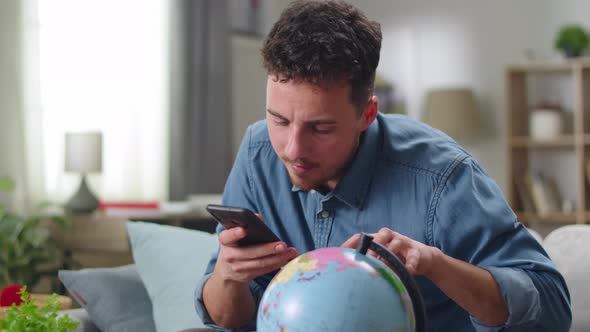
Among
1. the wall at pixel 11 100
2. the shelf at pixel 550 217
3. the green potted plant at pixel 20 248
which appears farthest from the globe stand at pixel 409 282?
the shelf at pixel 550 217

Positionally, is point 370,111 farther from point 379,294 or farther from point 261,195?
point 379,294

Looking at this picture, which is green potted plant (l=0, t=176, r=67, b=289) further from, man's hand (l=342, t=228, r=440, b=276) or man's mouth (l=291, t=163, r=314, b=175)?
man's hand (l=342, t=228, r=440, b=276)

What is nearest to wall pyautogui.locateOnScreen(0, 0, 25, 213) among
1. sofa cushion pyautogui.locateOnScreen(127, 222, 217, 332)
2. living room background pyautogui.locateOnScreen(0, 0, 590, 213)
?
living room background pyautogui.locateOnScreen(0, 0, 590, 213)

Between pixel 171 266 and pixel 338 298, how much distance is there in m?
1.20

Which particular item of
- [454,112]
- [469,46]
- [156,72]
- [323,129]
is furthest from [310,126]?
[469,46]

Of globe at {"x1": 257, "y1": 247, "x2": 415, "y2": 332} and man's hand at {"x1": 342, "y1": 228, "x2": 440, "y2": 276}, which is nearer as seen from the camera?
globe at {"x1": 257, "y1": 247, "x2": 415, "y2": 332}

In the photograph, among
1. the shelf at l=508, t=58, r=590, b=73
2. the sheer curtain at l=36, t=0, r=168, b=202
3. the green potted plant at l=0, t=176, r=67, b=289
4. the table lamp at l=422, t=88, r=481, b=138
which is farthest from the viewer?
the table lamp at l=422, t=88, r=481, b=138

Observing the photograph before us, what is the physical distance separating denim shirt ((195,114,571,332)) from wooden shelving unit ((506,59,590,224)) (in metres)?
3.82

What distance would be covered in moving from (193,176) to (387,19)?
213 centimetres

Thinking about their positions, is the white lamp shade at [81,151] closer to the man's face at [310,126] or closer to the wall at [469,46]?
the man's face at [310,126]

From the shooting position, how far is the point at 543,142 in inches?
210

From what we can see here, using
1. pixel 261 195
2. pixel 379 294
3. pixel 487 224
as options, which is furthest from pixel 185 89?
pixel 379 294

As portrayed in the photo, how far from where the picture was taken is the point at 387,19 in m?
6.23

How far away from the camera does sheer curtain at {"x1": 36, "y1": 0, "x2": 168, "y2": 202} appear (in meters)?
4.23
